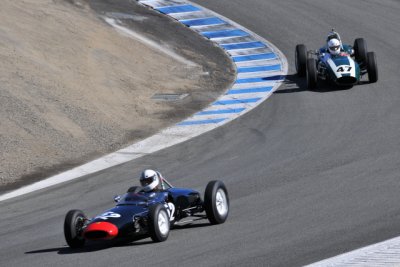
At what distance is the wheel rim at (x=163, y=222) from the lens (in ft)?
48.0

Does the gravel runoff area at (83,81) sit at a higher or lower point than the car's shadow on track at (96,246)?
higher

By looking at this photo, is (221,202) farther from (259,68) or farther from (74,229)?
(259,68)

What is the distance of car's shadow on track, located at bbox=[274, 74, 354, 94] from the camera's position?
27484 mm

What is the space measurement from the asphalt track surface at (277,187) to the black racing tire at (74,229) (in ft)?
0.61

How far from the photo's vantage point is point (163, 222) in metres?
14.8

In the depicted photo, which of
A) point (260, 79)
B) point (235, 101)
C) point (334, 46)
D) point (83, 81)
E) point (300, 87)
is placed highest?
point (334, 46)

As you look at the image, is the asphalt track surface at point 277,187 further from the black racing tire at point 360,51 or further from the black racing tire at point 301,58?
the black racing tire at point 360,51

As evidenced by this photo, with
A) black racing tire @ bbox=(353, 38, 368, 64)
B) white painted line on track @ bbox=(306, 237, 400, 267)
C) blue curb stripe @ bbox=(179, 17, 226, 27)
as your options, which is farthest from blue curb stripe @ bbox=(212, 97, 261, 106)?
white painted line on track @ bbox=(306, 237, 400, 267)

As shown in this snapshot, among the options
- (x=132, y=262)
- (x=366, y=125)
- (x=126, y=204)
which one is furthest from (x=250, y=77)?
(x=132, y=262)

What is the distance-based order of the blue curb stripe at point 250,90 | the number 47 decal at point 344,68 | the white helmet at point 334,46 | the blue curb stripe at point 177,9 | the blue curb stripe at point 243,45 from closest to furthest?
1. the number 47 decal at point 344,68
2. the white helmet at point 334,46
3. the blue curb stripe at point 250,90
4. the blue curb stripe at point 243,45
5. the blue curb stripe at point 177,9

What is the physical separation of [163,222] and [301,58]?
14.8 metres

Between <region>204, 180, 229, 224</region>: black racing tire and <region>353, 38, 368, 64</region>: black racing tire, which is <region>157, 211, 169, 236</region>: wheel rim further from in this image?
<region>353, 38, 368, 64</region>: black racing tire

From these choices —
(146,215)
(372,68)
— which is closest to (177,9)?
(372,68)

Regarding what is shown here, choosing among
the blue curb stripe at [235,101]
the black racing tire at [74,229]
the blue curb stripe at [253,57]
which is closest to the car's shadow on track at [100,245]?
the black racing tire at [74,229]
